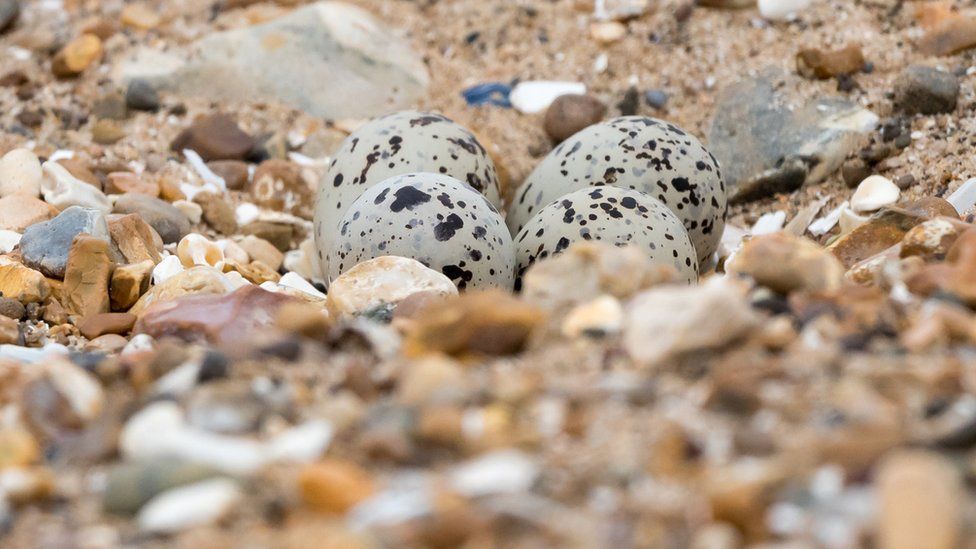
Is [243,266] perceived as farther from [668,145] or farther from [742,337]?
[742,337]

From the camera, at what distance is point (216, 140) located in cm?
566

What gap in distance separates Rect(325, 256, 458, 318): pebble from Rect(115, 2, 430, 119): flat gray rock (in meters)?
2.54

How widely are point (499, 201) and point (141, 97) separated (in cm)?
238

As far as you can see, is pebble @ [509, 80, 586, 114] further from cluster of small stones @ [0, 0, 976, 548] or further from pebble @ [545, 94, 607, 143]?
cluster of small stones @ [0, 0, 976, 548]

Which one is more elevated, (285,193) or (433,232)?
(433,232)

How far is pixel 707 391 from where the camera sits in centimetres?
209

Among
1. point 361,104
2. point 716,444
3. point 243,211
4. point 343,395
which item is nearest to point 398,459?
point 343,395

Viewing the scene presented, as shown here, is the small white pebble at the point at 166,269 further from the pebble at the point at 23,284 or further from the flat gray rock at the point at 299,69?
the flat gray rock at the point at 299,69

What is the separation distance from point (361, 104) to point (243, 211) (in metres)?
1.12

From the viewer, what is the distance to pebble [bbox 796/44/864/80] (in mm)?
5426

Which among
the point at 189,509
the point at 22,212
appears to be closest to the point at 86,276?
the point at 22,212

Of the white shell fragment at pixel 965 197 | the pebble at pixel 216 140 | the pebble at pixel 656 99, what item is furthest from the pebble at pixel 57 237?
the white shell fragment at pixel 965 197

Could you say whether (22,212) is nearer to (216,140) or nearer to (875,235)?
(216,140)

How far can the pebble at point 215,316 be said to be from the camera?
3188 millimetres
